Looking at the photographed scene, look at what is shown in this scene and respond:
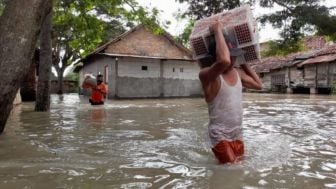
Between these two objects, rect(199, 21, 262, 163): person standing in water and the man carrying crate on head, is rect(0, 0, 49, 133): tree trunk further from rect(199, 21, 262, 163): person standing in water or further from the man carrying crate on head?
rect(199, 21, 262, 163): person standing in water

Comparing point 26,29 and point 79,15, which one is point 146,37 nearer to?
point 79,15

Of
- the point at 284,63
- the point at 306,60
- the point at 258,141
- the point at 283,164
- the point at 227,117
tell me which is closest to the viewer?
the point at 227,117

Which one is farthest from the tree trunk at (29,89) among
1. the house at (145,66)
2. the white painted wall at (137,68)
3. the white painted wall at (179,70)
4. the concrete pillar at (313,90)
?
the concrete pillar at (313,90)

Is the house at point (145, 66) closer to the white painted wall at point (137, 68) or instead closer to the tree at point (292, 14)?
the white painted wall at point (137, 68)

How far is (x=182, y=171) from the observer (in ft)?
14.8

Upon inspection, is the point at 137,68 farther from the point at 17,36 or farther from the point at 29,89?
the point at 17,36

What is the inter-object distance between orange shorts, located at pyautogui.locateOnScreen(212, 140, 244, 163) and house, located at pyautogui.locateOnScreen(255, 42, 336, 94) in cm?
2754

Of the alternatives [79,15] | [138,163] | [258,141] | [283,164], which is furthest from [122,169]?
[79,15]

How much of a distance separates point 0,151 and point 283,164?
3.90 m

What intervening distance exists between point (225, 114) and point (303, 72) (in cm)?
3211

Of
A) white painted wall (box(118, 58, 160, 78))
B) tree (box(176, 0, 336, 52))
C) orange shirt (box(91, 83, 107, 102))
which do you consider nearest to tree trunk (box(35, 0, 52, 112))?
orange shirt (box(91, 83, 107, 102))

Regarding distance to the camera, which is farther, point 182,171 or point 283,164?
point 283,164

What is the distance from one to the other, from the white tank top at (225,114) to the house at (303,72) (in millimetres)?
27636

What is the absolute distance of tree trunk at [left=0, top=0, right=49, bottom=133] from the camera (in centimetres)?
519
